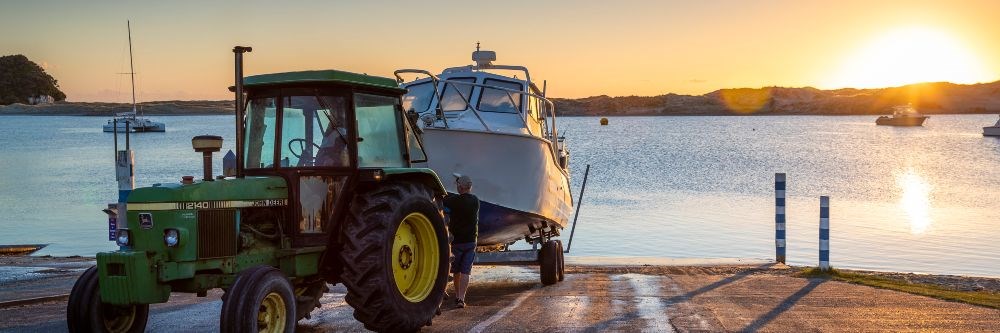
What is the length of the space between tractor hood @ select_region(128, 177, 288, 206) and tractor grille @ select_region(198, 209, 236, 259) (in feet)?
0.21

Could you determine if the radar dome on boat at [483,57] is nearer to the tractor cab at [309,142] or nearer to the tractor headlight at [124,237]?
the tractor cab at [309,142]

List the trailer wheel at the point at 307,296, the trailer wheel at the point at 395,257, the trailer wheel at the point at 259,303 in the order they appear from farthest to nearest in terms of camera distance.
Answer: the trailer wheel at the point at 307,296 < the trailer wheel at the point at 395,257 < the trailer wheel at the point at 259,303

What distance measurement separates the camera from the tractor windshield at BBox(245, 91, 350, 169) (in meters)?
8.97

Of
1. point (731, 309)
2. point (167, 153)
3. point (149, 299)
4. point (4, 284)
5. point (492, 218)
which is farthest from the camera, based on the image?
point (167, 153)

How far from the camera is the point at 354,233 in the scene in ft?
28.6

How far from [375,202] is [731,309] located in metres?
4.25

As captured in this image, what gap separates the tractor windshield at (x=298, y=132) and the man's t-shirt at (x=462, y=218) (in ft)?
10.3

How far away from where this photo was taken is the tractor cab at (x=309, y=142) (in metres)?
8.88

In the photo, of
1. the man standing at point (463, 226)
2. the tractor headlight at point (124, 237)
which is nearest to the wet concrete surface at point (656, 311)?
the man standing at point (463, 226)

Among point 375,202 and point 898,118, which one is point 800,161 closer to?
point 375,202

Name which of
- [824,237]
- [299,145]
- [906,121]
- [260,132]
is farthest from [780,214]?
[906,121]

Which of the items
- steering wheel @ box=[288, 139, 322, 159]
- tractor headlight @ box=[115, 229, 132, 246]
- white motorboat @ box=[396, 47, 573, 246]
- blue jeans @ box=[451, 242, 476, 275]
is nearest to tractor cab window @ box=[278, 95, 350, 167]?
steering wheel @ box=[288, 139, 322, 159]

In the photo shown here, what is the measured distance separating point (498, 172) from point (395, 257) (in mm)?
6192

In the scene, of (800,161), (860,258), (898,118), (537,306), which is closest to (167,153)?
(800,161)
